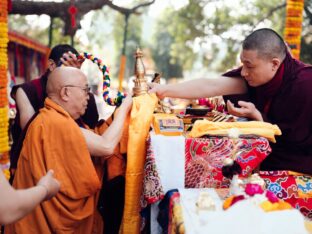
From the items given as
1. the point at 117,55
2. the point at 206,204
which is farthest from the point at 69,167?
the point at 117,55

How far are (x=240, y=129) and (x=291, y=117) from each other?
453 mm

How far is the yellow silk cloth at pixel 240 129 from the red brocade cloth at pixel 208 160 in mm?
36

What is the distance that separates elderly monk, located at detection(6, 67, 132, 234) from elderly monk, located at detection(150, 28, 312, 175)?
951 mm

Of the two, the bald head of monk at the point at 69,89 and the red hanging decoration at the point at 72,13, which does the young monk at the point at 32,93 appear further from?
the red hanging decoration at the point at 72,13

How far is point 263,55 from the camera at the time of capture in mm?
2383

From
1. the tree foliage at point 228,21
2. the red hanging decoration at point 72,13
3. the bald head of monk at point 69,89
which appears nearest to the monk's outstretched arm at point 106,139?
the bald head of monk at point 69,89

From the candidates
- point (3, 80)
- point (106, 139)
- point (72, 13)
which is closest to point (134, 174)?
point (106, 139)

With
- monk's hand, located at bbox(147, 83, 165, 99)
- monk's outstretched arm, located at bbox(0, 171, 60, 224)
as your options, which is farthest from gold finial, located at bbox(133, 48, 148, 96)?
monk's outstretched arm, located at bbox(0, 171, 60, 224)

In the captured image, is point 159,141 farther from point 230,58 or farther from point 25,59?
point 230,58

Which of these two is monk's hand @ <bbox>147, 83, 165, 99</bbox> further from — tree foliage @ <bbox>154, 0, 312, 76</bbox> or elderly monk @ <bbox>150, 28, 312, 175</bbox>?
tree foliage @ <bbox>154, 0, 312, 76</bbox>

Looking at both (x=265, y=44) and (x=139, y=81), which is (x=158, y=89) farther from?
(x=265, y=44)

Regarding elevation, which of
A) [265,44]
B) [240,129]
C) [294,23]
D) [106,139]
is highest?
[294,23]

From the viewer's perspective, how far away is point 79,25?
769cm

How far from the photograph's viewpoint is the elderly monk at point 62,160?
2.17 metres
